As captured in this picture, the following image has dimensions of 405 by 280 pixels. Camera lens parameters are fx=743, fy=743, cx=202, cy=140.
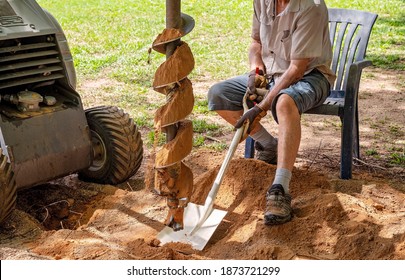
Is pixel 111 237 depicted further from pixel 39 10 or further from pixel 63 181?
pixel 39 10

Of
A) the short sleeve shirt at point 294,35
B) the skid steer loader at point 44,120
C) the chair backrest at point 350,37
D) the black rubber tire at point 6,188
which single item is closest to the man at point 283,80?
the short sleeve shirt at point 294,35

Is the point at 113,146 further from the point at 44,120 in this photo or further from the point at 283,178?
the point at 283,178

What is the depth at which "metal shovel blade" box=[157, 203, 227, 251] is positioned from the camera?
13.9ft

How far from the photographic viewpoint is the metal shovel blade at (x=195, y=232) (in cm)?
422

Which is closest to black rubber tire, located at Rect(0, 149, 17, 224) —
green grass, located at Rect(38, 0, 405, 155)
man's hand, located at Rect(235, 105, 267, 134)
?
man's hand, located at Rect(235, 105, 267, 134)

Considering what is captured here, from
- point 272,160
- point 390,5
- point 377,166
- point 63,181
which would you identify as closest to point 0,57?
point 63,181

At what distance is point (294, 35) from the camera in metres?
4.83

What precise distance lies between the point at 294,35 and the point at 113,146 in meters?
1.41

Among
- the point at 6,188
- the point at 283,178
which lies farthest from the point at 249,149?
the point at 6,188

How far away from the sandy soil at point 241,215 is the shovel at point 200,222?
0.07 meters

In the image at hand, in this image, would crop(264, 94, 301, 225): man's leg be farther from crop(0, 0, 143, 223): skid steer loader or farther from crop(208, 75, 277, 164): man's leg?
crop(0, 0, 143, 223): skid steer loader

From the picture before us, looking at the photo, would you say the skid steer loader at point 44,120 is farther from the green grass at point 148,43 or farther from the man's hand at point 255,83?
the green grass at point 148,43

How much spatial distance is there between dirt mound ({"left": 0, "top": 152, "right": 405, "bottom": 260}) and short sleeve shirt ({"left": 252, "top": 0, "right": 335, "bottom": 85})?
720mm

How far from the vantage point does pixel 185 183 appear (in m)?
3.99
